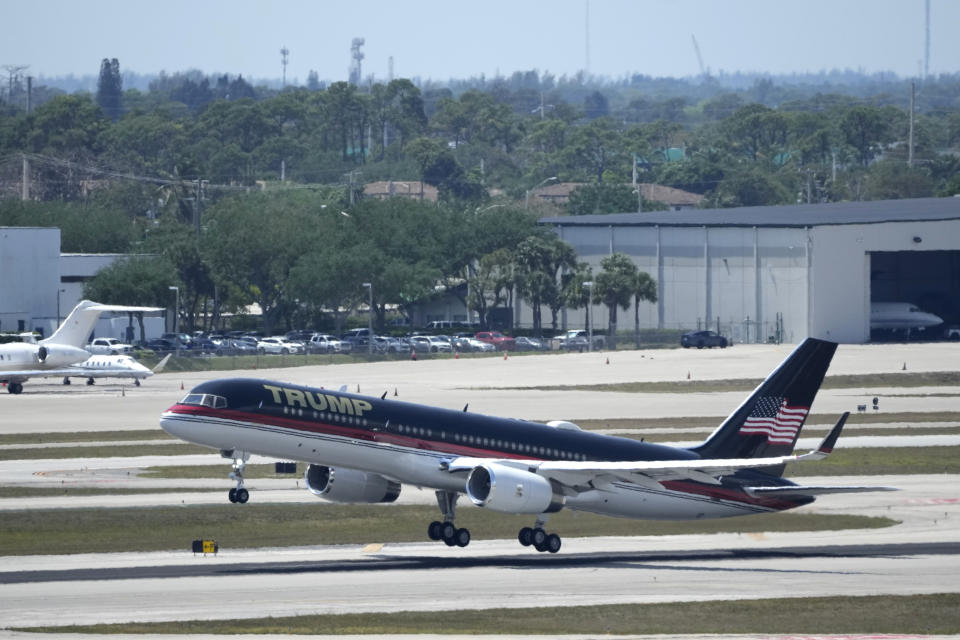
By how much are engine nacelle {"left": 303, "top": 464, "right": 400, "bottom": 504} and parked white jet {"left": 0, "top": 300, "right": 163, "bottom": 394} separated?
7542 cm

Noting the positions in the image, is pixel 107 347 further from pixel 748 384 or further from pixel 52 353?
pixel 748 384

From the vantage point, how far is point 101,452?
78.1m

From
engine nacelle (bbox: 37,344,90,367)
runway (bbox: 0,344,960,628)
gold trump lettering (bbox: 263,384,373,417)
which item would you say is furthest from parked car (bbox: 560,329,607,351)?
gold trump lettering (bbox: 263,384,373,417)

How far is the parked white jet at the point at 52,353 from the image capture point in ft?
379

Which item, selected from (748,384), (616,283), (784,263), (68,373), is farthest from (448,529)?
(616,283)

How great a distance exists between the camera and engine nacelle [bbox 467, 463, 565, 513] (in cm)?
4300

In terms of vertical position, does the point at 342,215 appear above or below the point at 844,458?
above

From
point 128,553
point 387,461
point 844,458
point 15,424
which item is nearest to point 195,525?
point 128,553

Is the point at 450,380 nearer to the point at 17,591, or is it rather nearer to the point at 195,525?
the point at 195,525

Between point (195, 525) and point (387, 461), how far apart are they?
10.5m

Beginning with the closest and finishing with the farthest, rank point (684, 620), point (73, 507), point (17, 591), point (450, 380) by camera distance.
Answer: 1. point (684, 620)
2. point (17, 591)
3. point (73, 507)
4. point (450, 380)

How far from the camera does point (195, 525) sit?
52188 mm

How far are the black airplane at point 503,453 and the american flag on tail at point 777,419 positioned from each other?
0.03 meters

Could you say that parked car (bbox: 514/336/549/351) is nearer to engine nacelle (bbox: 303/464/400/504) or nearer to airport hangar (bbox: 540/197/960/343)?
airport hangar (bbox: 540/197/960/343)
